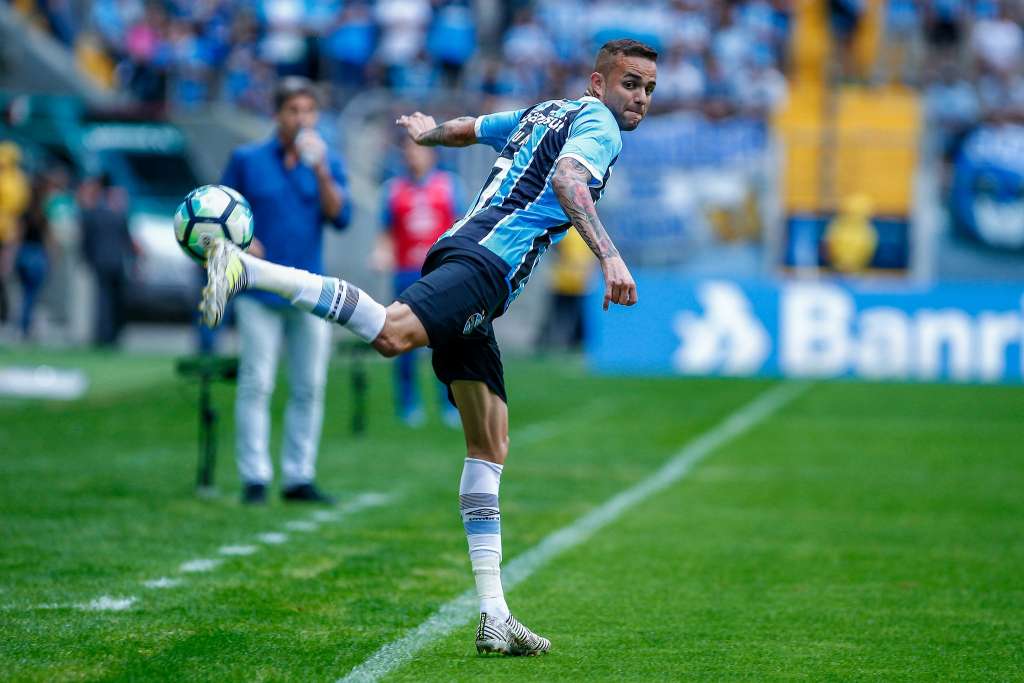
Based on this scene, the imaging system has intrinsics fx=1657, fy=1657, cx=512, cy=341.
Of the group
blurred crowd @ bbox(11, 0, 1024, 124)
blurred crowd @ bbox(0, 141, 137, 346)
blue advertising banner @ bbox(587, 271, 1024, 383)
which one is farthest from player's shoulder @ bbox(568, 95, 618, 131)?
blurred crowd @ bbox(11, 0, 1024, 124)

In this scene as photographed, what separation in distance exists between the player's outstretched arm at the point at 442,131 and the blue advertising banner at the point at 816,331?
13.5 m

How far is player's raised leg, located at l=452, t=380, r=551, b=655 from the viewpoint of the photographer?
5.78 meters

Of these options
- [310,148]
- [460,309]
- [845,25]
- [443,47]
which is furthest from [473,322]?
[443,47]

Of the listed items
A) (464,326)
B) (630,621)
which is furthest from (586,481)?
(464,326)

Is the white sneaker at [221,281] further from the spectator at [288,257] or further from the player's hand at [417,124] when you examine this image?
the spectator at [288,257]

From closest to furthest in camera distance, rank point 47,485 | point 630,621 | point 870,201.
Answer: point 630,621 → point 47,485 → point 870,201

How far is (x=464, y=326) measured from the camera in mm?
5617

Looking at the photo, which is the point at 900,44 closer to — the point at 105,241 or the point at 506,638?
the point at 105,241

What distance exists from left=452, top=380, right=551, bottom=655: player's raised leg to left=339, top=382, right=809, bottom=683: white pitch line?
323 millimetres

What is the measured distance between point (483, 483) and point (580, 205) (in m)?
1.09

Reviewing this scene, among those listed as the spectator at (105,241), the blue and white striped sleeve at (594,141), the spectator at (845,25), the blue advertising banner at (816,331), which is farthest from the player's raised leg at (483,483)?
the spectator at (845,25)

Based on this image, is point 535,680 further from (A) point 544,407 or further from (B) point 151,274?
(B) point 151,274

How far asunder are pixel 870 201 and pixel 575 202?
19000 mm

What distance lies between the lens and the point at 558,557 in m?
7.79
